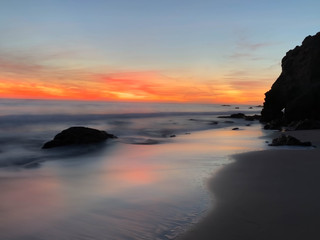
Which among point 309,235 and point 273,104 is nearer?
point 309,235

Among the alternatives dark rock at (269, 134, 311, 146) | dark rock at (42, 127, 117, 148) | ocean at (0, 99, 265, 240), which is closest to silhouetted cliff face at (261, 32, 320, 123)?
dark rock at (269, 134, 311, 146)

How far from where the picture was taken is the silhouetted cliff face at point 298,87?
1147 inches

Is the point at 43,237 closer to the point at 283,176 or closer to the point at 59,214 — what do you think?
the point at 59,214

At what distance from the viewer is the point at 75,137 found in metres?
17.0

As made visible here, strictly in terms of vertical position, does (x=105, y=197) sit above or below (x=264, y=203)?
below

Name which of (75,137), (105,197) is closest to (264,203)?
(105,197)

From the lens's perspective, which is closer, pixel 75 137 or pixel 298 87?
pixel 75 137

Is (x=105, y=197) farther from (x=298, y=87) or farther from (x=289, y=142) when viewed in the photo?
(x=298, y=87)

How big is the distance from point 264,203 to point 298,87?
1188 inches

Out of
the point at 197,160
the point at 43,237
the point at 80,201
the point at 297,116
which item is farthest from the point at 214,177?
the point at 297,116

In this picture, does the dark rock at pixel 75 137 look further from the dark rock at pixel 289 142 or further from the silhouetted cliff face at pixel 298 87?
the silhouetted cliff face at pixel 298 87

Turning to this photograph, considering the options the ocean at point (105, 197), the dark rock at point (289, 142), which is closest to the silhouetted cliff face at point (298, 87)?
the dark rock at point (289, 142)

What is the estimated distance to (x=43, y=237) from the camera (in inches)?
189

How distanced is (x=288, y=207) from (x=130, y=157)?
8595 millimetres
